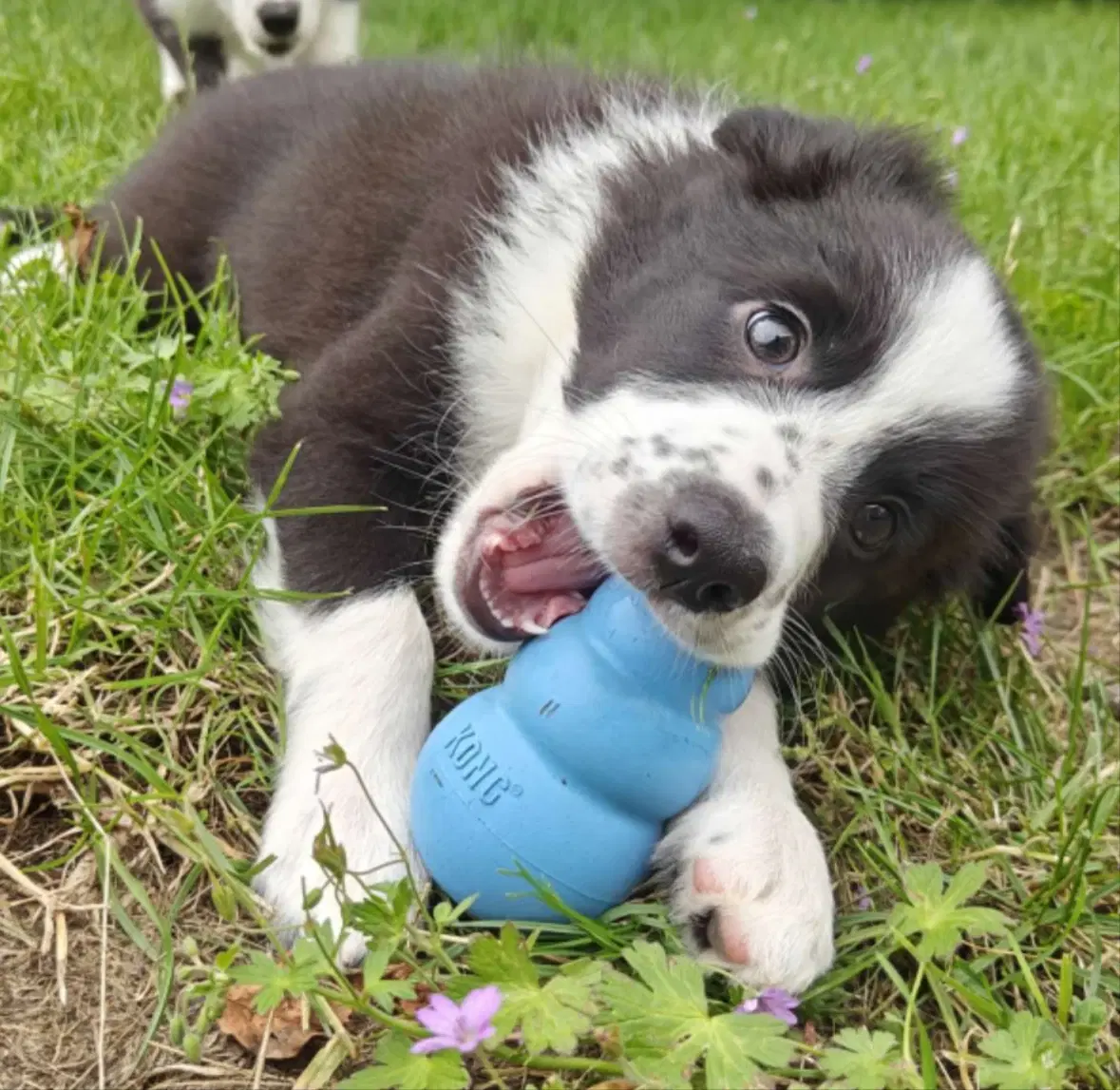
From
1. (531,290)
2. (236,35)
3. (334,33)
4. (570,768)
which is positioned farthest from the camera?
(334,33)

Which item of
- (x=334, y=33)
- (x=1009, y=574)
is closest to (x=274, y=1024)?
(x=1009, y=574)

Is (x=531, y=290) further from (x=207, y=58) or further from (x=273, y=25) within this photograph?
(x=207, y=58)

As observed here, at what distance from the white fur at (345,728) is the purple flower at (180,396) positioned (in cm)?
31

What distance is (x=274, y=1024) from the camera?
1.55 metres

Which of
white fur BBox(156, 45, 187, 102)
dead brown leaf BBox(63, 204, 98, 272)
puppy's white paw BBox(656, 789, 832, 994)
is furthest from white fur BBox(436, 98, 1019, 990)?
white fur BBox(156, 45, 187, 102)

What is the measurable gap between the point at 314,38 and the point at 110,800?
4578mm

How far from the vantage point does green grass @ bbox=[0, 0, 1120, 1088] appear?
1506 mm

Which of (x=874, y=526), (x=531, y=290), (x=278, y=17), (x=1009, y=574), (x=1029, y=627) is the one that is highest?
(x=278, y=17)

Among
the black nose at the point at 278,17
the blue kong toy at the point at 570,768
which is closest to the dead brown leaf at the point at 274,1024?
the blue kong toy at the point at 570,768

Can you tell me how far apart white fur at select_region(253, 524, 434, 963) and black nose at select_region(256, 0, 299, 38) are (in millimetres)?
3702

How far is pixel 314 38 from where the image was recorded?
562cm

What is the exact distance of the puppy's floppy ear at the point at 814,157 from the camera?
2.34 metres

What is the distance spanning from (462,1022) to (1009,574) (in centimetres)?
158

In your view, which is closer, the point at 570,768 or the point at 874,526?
the point at 570,768
